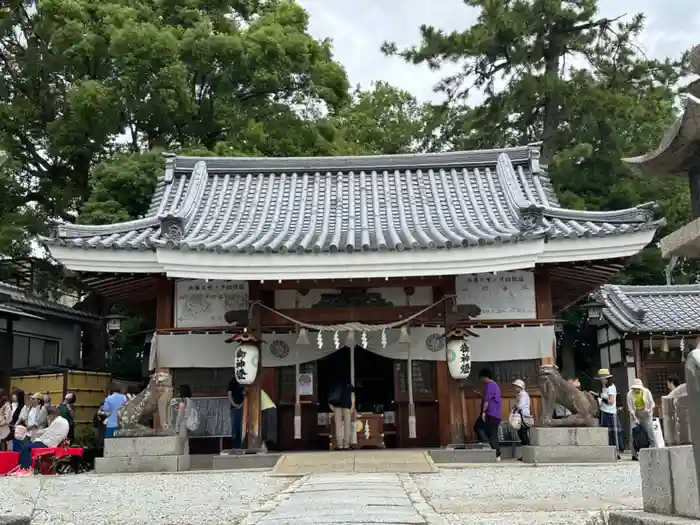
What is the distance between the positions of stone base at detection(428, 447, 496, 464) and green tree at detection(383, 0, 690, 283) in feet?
39.5

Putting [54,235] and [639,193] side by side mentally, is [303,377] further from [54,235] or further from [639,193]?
[639,193]

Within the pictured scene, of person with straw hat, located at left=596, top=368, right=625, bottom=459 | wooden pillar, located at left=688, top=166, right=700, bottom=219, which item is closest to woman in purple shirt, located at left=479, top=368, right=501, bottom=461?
person with straw hat, located at left=596, top=368, right=625, bottom=459

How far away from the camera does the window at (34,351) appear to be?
2107 centimetres

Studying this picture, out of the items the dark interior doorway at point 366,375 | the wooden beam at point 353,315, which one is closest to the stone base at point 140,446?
the wooden beam at point 353,315

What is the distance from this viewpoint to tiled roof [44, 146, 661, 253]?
12586 mm

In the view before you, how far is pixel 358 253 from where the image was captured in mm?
12281

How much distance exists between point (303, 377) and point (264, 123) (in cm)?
1068

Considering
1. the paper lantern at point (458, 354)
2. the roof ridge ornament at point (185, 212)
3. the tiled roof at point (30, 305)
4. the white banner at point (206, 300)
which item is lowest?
the paper lantern at point (458, 354)

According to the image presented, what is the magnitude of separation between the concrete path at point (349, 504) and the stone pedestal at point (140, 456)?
329 cm

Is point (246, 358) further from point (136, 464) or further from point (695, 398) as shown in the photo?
point (695, 398)

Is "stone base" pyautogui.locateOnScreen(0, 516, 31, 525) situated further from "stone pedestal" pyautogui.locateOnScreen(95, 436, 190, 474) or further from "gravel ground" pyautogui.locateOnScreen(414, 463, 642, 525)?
"stone pedestal" pyautogui.locateOnScreen(95, 436, 190, 474)

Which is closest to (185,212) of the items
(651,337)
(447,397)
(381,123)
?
(447,397)

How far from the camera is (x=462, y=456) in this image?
483 inches

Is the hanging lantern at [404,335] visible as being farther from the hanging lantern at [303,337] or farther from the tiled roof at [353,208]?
the hanging lantern at [303,337]
